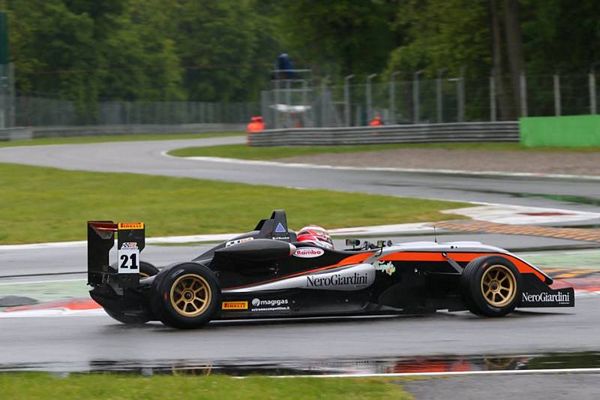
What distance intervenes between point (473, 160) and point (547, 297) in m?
23.9

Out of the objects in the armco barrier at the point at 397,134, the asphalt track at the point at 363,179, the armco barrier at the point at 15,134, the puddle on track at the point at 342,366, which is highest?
the armco barrier at the point at 15,134

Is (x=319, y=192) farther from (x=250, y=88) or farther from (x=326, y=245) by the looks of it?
(x=250, y=88)

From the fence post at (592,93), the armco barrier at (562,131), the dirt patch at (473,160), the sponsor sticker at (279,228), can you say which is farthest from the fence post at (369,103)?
the sponsor sticker at (279,228)

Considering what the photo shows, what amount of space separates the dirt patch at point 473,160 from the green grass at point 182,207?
25.7 feet

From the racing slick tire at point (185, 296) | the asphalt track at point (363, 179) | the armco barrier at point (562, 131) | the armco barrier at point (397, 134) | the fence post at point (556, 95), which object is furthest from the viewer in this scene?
the armco barrier at point (397, 134)

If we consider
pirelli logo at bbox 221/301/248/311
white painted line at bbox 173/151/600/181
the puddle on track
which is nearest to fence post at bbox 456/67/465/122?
white painted line at bbox 173/151/600/181

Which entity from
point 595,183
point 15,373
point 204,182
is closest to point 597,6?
point 595,183

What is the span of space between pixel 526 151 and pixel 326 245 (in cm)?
2549

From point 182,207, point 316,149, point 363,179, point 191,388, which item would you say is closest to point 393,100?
point 316,149

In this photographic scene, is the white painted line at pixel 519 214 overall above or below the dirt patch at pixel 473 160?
below

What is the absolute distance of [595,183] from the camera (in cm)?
2630

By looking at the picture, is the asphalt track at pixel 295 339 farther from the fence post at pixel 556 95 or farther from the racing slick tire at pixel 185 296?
the fence post at pixel 556 95

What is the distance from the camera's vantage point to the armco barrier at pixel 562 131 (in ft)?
113

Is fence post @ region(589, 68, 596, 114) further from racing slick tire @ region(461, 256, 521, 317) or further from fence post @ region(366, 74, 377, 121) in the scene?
racing slick tire @ region(461, 256, 521, 317)
